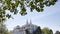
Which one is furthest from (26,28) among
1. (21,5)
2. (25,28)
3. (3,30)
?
(21,5)

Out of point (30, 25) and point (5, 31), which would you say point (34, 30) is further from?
point (5, 31)

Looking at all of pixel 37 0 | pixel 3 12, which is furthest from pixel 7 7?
pixel 37 0

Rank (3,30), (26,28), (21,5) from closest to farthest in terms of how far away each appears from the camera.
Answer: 1. (21,5)
2. (3,30)
3. (26,28)

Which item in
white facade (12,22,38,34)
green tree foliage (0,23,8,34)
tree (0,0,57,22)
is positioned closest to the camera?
tree (0,0,57,22)

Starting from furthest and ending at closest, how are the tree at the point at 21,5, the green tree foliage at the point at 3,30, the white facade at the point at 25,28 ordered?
1. the white facade at the point at 25,28
2. the green tree foliage at the point at 3,30
3. the tree at the point at 21,5

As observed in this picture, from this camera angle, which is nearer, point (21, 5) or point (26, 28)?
point (21, 5)

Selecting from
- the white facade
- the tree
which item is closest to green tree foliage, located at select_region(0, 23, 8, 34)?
the white facade

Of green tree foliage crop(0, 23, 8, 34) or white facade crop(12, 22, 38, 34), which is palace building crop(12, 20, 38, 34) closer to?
white facade crop(12, 22, 38, 34)

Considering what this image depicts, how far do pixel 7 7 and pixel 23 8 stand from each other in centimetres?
127

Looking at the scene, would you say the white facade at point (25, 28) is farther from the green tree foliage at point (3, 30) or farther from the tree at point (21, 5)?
the tree at point (21, 5)

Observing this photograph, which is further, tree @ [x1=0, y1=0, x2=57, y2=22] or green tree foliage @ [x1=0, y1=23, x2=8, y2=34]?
green tree foliage @ [x1=0, y1=23, x2=8, y2=34]

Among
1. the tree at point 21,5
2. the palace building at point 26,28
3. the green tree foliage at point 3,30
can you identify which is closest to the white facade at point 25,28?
the palace building at point 26,28

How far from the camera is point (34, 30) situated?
96.2 m

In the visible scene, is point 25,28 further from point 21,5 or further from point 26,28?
point 21,5
